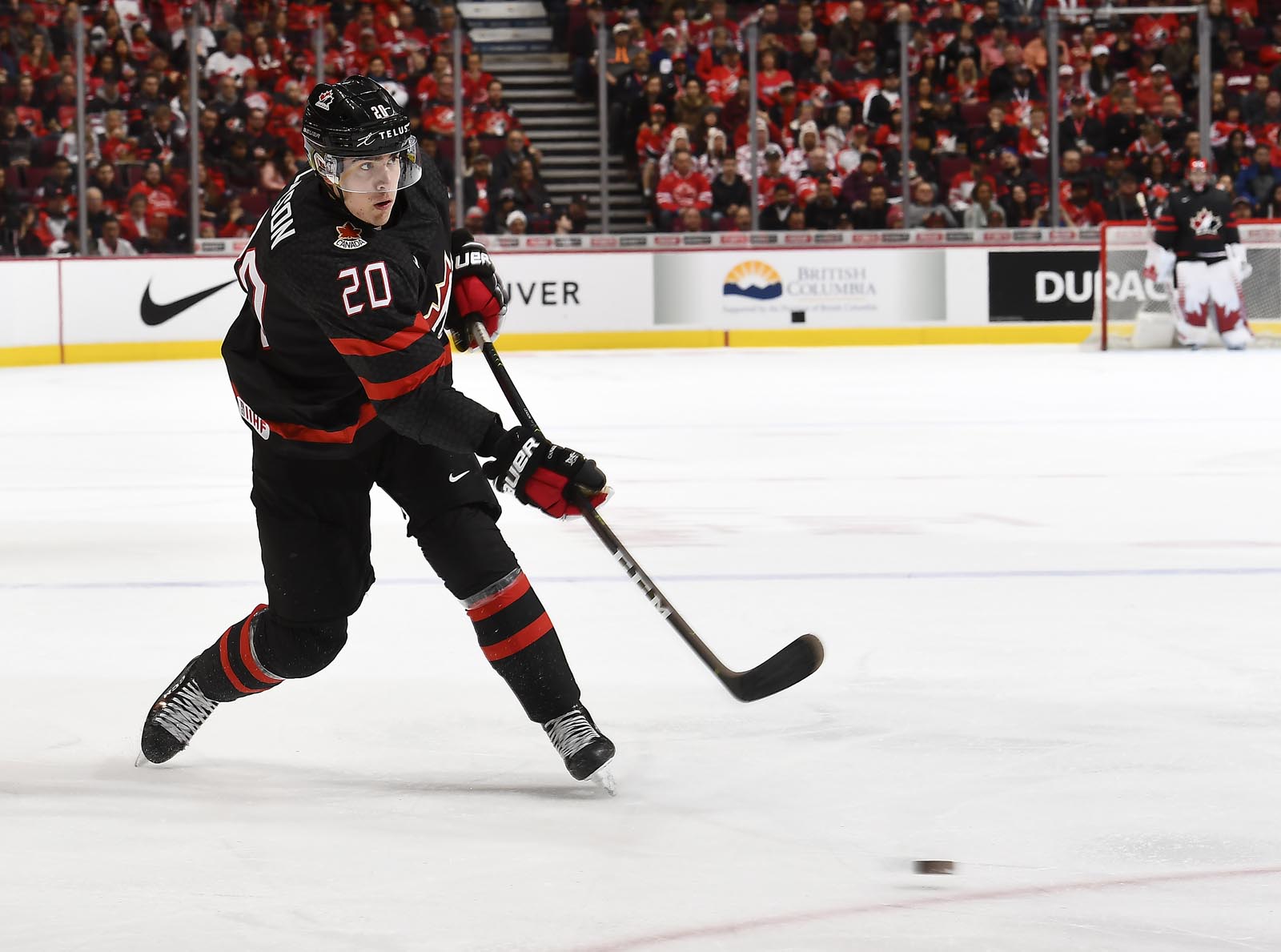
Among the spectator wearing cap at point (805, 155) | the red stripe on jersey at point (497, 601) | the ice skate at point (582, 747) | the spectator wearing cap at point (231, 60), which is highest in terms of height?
the spectator wearing cap at point (231, 60)

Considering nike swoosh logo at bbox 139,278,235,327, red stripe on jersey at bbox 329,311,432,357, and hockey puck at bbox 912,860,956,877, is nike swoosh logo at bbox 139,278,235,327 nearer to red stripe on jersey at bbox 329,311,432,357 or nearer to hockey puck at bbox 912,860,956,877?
red stripe on jersey at bbox 329,311,432,357

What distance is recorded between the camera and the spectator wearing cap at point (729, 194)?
1255cm

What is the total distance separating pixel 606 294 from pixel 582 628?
899 cm

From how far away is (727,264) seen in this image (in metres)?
12.5

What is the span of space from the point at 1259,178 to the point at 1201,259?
1.48m

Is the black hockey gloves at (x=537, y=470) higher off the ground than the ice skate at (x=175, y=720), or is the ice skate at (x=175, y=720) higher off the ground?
the black hockey gloves at (x=537, y=470)

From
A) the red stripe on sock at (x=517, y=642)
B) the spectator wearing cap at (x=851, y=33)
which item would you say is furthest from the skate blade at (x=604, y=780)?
the spectator wearing cap at (x=851, y=33)

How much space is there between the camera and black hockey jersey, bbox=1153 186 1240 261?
11.7 meters

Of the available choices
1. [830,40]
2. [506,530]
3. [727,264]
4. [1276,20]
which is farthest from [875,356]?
[506,530]

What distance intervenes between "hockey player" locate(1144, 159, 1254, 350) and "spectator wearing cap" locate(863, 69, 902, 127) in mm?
2145

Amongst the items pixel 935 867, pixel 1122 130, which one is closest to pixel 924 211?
pixel 1122 130

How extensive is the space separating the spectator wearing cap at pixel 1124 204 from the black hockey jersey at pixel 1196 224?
101 centimetres

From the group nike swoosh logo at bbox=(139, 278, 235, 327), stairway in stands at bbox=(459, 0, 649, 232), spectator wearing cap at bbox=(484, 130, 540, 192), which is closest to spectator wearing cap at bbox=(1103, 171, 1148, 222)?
stairway in stands at bbox=(459, 0, 649, 232)

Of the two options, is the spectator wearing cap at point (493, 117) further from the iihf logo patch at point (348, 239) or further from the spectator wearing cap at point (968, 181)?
the iihf logo patch at point (348, 239)
